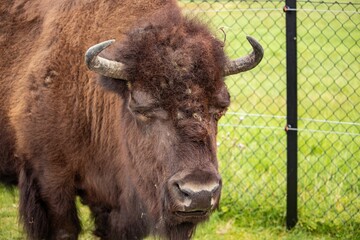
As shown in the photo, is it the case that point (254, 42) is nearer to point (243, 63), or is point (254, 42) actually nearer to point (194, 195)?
point (243, 63)

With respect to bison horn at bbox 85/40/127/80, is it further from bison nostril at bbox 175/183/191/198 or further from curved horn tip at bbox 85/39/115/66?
bison nostril at bbox 175/183/191/198

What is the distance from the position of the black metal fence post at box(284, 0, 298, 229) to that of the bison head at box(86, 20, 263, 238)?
1923 mm

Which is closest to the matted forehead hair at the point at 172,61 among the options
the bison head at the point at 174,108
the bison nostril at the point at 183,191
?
the bison head at the point at 174,108

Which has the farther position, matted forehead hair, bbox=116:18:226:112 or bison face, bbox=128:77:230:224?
matted forehead hair, bbox=116:18:226:112

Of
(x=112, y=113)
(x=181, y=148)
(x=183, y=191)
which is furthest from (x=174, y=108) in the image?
(x=112, y=113)

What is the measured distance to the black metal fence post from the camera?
6418mm

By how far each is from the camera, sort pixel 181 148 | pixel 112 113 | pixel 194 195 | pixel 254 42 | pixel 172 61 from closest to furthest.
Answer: pixel 194 195 < pixel 181 148 < pixel 172 61 < pixel 254 42 < pixel 112 113

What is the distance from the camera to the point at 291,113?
6.57 m

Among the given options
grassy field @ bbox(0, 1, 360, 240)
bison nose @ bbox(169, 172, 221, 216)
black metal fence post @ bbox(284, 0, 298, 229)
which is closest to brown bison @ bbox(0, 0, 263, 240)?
bison nose @ bbox(169, 172, 221, 216)

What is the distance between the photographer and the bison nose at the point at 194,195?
12.9 feet

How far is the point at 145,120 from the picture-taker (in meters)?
4.41

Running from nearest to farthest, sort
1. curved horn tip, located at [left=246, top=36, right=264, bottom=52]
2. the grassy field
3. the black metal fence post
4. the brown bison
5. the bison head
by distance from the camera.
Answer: the bison head, the brown bison, curved horn tip, located at [left=246, top=36, right=264, bottom=52], the black metal fence post, the grassy field

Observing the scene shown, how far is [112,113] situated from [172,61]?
0.97m

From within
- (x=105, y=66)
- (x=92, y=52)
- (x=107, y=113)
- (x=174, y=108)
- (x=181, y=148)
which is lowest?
(x=107, y=113)
